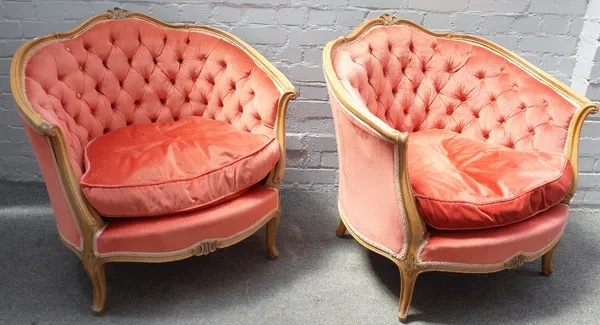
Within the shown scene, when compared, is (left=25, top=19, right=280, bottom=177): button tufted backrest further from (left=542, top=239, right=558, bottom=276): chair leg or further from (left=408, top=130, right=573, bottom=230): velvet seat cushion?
(left=542, top=239, right=558, bottom=276): chair leg

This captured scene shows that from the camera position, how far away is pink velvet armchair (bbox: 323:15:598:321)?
5.04 ft

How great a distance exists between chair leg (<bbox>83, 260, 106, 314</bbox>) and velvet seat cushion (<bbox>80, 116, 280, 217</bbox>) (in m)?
0.18

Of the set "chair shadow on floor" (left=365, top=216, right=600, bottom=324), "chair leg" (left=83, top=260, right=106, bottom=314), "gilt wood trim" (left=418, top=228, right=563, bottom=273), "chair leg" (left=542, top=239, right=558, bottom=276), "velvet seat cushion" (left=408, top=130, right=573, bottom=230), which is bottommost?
"chair shadow on floor" (left=365, top=216, right=600, bottom=324)

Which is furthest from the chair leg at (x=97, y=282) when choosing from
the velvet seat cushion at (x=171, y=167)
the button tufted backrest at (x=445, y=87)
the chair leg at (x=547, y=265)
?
the chair leg at (x=547, y=265)

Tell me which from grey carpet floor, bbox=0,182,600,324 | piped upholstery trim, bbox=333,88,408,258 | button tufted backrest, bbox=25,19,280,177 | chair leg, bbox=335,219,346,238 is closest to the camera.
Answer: piped upholstery trim, bbox=333,88,408,258

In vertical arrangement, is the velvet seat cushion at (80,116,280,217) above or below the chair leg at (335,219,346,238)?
above

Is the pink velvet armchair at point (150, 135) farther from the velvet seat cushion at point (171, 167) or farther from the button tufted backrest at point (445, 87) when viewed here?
the button tufted backrest at point (445, 87)

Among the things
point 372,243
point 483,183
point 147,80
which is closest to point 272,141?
point 372,243

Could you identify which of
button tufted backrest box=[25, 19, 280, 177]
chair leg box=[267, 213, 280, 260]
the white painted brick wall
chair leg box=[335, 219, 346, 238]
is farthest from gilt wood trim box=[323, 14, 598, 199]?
chair leg box=[335, 219, 346, 238]

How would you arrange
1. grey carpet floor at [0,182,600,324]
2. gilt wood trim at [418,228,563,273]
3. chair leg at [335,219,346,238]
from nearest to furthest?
gilt wood trim at [418,228,563,273]
grey carpet floor at [0,182,600,324]
chair leg at [335,219,346,238]

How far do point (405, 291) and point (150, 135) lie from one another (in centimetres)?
104

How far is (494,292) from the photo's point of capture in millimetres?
1824

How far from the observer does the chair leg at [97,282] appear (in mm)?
1603

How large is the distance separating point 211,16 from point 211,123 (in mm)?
512
